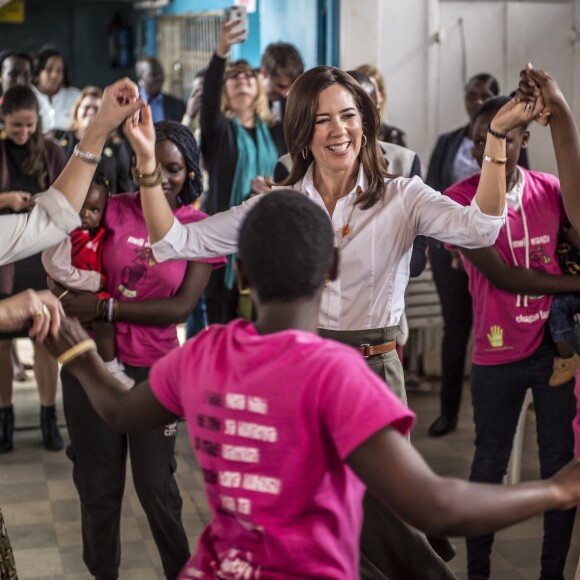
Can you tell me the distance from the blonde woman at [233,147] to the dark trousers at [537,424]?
1984mm

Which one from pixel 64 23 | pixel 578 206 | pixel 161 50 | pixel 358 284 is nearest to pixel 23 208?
pixel 358 284

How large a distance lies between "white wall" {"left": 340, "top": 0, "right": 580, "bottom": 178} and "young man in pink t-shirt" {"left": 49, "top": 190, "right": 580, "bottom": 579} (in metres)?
5.28

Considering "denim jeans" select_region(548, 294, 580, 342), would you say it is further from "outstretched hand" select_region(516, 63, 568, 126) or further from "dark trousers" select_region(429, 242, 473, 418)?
"dark trousers" select_region(429, 242, 473, 418)

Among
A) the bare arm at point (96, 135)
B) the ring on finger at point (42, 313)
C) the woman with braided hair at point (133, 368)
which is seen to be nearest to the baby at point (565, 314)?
the woman with braided hair at point (133, 368)

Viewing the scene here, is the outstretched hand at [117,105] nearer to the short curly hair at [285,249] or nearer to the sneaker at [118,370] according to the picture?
the short curly hair at [285,249]

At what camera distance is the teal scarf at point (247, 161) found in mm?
5457

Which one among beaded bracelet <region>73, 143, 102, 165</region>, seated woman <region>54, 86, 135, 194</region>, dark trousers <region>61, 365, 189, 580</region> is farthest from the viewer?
seated woman <region>54, 86, 135, 194</region>

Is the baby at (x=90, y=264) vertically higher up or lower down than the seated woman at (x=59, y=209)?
lower down

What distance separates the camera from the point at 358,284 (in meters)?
2.99

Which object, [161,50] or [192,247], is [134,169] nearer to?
[192,247]

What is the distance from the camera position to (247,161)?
5457 millimetres

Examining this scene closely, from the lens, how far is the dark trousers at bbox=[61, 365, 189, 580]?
3.38 meters

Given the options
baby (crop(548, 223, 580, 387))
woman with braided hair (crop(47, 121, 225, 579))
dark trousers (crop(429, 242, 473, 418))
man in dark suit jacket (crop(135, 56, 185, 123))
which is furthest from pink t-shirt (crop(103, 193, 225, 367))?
man in dark suit jacket (crop(135, 56, 185, 123))

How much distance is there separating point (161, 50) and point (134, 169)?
31.3 feet
